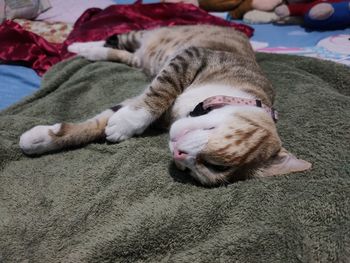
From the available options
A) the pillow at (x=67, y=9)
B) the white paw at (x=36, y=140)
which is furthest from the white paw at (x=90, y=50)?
A: the white paw at (x=36, y=140)

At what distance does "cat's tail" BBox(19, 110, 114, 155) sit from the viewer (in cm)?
128

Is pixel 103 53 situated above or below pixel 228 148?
below

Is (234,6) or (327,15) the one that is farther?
(234,6)

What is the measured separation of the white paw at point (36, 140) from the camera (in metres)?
1.28

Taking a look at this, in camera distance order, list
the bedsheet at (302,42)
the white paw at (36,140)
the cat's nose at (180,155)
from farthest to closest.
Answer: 1. the bedsheet at (302,42)
2. the white paw at (36,140)
3. the cat's nose at (180,155)

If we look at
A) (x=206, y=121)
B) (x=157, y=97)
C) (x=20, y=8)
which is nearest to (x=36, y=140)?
(x=157, y=97)

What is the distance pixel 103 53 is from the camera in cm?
224

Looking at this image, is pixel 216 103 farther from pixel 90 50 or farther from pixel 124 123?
pixel 90 50

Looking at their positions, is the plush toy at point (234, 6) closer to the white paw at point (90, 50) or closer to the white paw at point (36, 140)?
the white paw at point (90, 50)

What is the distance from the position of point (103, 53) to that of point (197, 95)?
1034mm

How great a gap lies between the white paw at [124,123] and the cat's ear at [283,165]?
480 mm

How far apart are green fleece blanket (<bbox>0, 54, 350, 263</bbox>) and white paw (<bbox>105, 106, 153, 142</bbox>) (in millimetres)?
46

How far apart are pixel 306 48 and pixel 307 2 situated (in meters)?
0.86

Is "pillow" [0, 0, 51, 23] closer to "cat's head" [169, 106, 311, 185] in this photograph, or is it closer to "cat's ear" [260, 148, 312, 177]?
"cat's head" [169, 106, 311, 185]
